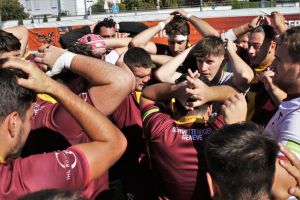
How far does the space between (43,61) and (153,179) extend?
5.14 feet

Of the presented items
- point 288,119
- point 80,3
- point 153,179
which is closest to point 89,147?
point 288,119

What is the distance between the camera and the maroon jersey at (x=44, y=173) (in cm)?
191

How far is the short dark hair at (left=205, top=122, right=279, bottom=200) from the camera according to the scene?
1861 mm

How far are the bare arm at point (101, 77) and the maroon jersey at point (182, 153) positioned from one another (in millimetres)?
391

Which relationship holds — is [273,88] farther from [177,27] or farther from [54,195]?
[177,27]

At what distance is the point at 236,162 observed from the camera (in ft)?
6.20

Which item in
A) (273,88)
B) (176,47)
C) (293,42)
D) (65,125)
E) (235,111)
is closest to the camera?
(235,111)

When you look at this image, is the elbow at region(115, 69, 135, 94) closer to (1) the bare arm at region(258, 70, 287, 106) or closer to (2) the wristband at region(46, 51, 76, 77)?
(2) the wristband at region(46, 51, 76, 77)

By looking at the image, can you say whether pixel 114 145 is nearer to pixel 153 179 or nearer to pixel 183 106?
pixel 183 106

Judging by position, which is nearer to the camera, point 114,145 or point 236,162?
point 236,162

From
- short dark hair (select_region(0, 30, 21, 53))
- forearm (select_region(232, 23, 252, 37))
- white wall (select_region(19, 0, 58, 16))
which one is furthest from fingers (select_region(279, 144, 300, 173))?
white wall (select_region(19, 0, 58, 16))

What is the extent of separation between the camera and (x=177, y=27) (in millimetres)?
5957

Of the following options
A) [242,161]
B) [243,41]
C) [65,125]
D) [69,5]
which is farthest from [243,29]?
[69,5]

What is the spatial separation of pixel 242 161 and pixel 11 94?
124cm
